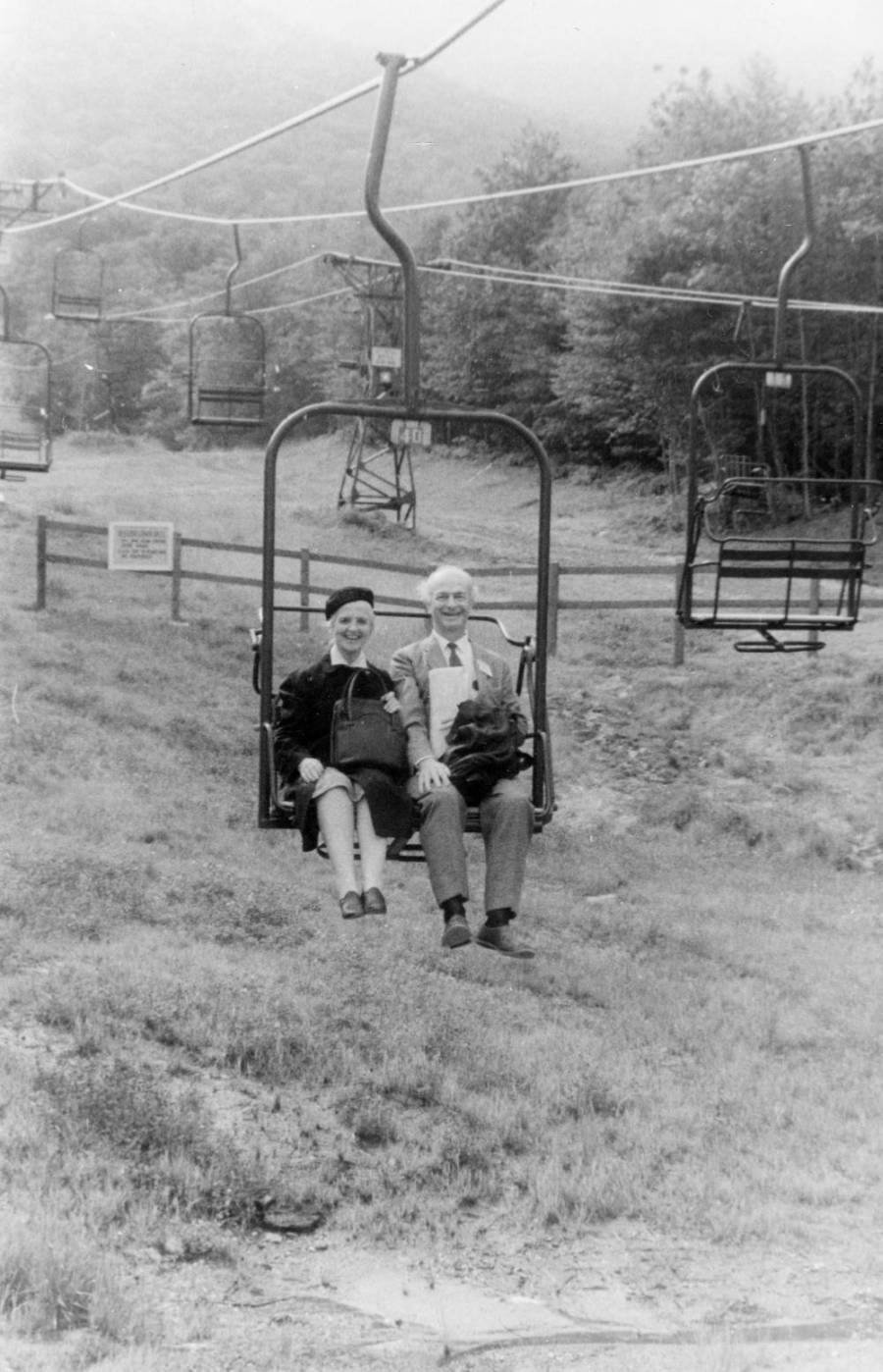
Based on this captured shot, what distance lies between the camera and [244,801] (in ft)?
40.5

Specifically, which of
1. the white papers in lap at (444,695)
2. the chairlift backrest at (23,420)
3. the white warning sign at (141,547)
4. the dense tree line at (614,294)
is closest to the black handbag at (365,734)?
the white papers in lap at (444,695)

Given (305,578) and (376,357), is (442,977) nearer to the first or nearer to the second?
(305,578)

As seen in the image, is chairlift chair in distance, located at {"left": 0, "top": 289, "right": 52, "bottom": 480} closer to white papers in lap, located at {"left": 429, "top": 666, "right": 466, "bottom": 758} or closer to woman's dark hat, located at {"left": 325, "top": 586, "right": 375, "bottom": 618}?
woman's dark hat, located at {"left": 325, "top": 586, "right": 375, "bottom": 618}

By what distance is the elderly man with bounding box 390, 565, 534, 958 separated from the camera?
4.45 m

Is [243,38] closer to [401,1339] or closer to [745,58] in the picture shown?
[745,58]

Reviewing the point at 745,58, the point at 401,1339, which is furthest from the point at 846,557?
the point at 745,58

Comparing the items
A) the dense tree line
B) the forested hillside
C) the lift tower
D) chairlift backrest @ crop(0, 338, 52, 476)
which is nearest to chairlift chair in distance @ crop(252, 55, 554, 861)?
the forested hillside

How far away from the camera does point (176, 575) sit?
46.8ft

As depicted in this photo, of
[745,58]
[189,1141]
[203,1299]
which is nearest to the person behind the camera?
[203,1299]

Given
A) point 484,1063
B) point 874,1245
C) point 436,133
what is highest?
point 436,133

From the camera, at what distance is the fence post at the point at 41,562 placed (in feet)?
46.5

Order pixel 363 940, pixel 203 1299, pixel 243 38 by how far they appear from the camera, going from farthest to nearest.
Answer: pixel 243 38
pixel 363 940
pixel 203 1299

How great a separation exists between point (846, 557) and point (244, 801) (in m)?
7.31

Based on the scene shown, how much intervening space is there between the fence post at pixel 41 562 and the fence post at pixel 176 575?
108 cm
